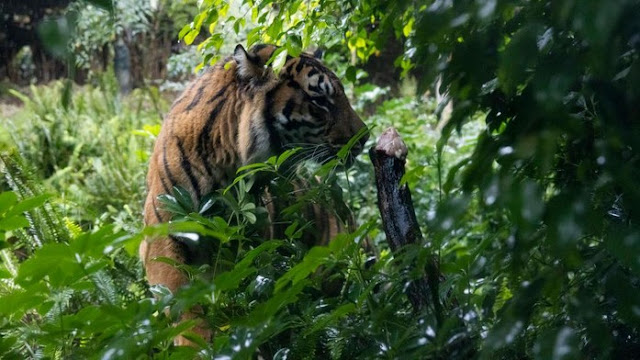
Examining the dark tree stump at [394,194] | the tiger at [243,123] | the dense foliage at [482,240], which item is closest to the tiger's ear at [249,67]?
the tiger at [243,123]

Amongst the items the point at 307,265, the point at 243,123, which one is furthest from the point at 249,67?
the point at 307,265

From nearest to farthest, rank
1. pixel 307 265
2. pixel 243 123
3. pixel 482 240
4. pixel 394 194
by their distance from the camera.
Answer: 1. pixel 307 265
2. pixel 482 240
3. pixel 394 194
4. pixel 243 123

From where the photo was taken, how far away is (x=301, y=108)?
3.33m

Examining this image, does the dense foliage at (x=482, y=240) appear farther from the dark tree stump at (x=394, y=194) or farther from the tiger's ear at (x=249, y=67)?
the tiger's ear at (x=249, y=67)

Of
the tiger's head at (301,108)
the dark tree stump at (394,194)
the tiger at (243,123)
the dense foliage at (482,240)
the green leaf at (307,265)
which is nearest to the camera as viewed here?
the dense foliage at (482,240)

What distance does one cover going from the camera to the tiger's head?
10.8ft

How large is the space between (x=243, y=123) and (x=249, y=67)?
249mm

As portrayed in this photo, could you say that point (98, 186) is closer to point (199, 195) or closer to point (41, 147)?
point (41, 147)

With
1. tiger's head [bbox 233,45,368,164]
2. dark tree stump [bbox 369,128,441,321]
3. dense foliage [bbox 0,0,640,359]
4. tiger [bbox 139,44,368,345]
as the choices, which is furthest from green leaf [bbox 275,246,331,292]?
tiger's head [bbox 233,45,368,164]

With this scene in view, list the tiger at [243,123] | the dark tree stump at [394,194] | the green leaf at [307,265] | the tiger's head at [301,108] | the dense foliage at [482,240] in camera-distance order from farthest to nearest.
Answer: the tiger's head at [301,108] < the tiger at [243,123] < the dark tree stump at [394,194] < the green leaf at [307,265] < the dense foliage at [482,240]

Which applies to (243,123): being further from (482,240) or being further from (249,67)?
(482,240)

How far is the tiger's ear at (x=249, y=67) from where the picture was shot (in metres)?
3.23

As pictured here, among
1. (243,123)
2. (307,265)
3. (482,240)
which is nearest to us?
(307,265)

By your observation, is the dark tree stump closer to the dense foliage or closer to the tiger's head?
the dense foliage
